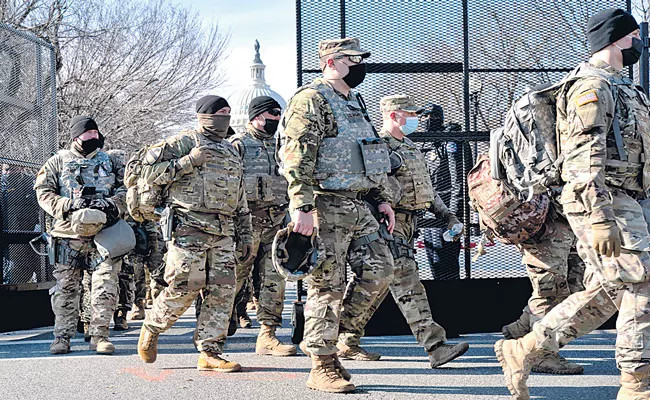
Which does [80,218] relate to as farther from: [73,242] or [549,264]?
[549,264]

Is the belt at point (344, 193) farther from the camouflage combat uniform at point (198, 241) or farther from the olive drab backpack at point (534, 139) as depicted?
the camouflage combat uniform at point (198, 241)

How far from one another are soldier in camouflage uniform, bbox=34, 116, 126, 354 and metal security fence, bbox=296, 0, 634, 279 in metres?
1.99

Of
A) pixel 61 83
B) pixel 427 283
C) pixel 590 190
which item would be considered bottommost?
pixel 427 283

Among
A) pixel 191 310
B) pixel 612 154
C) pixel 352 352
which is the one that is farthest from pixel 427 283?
pixel 191 310

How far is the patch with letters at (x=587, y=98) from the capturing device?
4734mm

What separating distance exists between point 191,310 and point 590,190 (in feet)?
29.9

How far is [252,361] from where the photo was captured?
7.38 meters

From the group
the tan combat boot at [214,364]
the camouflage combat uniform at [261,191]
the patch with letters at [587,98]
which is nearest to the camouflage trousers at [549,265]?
the patch with letters at [587,98]

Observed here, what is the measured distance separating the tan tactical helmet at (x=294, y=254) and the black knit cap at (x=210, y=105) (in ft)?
5.60

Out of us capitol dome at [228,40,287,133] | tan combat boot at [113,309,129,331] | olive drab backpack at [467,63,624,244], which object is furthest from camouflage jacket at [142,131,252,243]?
us capitol dome at [228,40,287,133]

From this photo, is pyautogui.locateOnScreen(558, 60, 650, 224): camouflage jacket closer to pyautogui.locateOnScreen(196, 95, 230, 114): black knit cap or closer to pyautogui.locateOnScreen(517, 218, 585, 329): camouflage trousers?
pyautogui.locateOnScreen(517, 218, 585, 329): camouflage trousers

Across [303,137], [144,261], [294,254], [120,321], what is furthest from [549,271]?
[144,261]

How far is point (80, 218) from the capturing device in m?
8.06

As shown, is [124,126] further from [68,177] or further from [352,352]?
[352,352]
